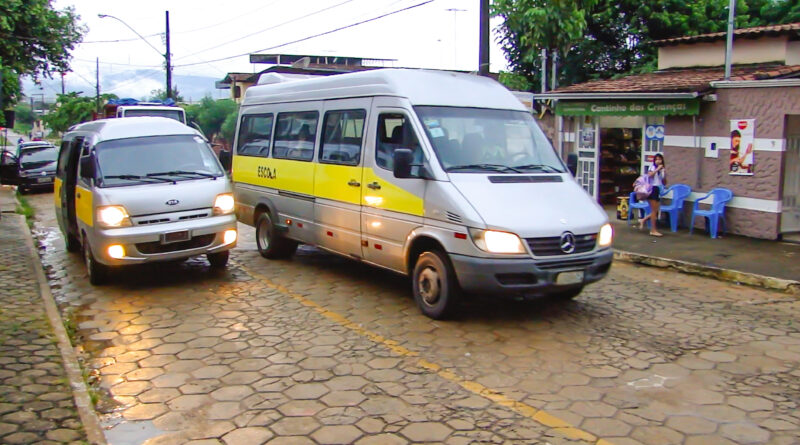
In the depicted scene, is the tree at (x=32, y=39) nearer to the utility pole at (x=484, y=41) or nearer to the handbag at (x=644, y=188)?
the utility pole at (x=484, y=41)

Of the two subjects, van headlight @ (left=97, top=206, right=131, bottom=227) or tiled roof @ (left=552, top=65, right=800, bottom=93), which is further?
tiled roof @ (left=552, top=65, right=800, bottom=93)

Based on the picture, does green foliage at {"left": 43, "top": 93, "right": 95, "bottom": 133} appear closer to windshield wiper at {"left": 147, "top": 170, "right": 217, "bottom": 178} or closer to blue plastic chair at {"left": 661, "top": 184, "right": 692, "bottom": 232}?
windshield wiper at {"left": 147, "top": 170, "right": 217, "bottom": 178}

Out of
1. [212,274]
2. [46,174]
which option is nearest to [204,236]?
[212,274]

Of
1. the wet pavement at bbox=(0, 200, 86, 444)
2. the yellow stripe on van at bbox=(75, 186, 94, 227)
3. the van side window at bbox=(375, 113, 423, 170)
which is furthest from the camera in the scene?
the yellow stripe on van at bbox=(75, 186, 94, 227)

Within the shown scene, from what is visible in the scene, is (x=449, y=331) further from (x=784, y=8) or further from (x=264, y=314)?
(x=784, y=8)

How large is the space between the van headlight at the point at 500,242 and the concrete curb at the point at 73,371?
356 cm

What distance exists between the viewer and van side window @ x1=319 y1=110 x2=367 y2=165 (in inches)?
321

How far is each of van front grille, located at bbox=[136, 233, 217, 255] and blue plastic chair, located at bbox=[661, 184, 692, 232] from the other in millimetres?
8465

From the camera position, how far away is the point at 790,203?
12.3 m

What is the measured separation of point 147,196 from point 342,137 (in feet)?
8.18

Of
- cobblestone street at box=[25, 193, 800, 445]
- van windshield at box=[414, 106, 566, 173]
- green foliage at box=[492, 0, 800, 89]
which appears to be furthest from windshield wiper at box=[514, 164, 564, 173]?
green foliage at box=[492, 0, 800, 89]

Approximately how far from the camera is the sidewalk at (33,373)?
4430mm

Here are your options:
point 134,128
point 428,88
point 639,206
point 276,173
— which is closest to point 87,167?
point 134,128

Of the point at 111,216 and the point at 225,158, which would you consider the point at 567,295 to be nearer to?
the point at 111,216
